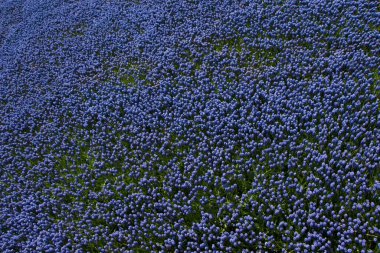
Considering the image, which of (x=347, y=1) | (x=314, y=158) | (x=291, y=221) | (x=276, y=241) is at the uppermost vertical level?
(x=347, y=1)

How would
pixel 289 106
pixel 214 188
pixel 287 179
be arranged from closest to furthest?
1. pixel 287 179
2. pixel 214 188
3. pixel 289 106

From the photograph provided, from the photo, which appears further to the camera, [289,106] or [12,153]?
[12,153]

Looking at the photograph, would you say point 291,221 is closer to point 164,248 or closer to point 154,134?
point 164,248

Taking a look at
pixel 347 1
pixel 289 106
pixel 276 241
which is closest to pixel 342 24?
pixel 347 1

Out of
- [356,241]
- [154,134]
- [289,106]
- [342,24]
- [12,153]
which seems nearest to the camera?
[356,241]

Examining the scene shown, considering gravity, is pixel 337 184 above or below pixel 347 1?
below

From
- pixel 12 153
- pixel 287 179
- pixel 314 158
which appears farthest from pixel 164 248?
pixel 12 153
